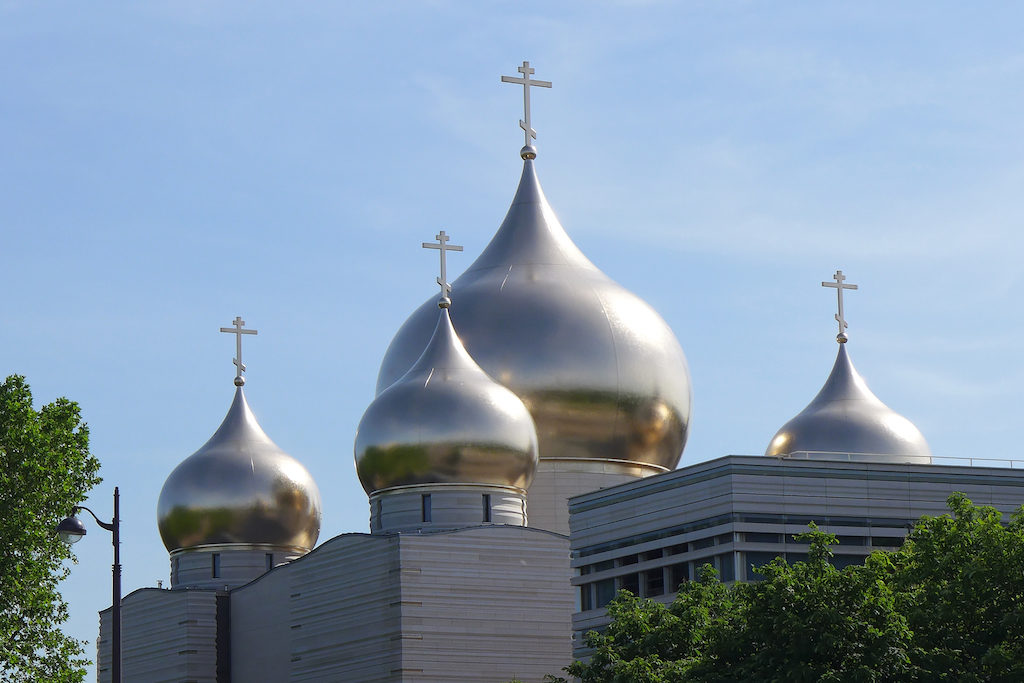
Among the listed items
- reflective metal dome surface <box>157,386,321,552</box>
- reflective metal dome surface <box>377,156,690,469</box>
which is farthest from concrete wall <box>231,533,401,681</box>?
reflective metal dome surface <box>377,156,690,469</box>

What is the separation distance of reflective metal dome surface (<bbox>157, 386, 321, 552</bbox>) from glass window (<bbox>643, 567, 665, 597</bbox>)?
1679cm

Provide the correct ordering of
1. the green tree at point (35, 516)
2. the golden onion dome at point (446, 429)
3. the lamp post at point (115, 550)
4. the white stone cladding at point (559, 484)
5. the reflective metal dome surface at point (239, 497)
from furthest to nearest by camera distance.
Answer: the reflective metal dome surface at point (239, 497) < the white stone cladding at point (559, 484) < the golden onion dome at point (446, 429) < the green tree at point (35, 516) < the lamp post at point (115, 550)

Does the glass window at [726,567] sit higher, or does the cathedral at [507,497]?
the cathedral at [507,497]

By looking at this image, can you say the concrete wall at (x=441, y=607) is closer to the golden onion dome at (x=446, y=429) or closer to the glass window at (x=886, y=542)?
the golden onion dome at (x=446, y=429)

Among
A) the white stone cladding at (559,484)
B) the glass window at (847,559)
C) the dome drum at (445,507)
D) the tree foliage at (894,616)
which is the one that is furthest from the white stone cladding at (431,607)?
the tree foliage at (894,616)

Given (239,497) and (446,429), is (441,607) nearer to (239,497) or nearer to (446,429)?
(446,429)

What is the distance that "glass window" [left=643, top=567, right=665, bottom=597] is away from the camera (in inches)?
1682

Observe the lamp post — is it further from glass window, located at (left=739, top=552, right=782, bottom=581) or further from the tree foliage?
glass window, located at (left=739, top=552, right=782, bottom=581)

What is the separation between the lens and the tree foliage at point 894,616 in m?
30.0

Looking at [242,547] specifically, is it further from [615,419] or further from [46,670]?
[46,670]

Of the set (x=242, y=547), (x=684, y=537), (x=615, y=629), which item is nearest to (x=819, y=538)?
(x=615, y=629)

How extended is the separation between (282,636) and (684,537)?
48.2 ft

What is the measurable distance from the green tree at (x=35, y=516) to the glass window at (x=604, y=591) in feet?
36.4

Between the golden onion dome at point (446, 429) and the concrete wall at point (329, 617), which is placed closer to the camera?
the concrete wall at point (329, 617)
